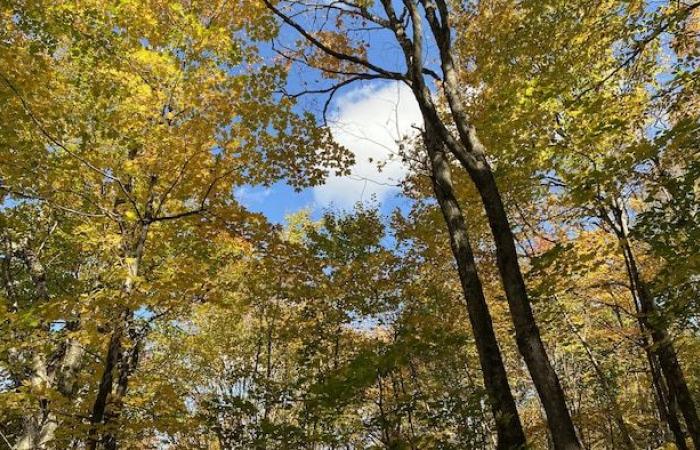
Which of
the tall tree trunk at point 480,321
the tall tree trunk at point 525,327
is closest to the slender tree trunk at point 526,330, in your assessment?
the tall tree trunk at point 525,327

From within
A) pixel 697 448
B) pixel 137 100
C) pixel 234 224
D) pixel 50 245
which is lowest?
pixel 697 448

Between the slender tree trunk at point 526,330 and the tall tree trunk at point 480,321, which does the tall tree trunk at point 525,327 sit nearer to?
the slender tree trunk at point 526,330

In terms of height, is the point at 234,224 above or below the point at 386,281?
below

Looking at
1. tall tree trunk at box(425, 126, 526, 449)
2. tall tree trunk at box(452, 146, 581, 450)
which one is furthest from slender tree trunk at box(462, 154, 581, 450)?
tall tree trunk at box(425, 126, 526, 449)

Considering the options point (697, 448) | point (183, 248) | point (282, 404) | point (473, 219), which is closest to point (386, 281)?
point (473, 219)

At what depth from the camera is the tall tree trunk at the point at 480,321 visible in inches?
182

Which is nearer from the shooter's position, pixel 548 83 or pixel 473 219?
pixel 548 83

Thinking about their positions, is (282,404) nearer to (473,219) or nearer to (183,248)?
(183,248)

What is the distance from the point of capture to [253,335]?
16.0 m

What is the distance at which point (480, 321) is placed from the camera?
17.2 feet

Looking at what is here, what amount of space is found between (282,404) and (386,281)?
14.3ft

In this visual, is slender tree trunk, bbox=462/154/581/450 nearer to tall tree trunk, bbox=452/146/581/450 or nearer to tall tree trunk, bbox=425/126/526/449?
tall tree trunk, bbox=452/146/581/450

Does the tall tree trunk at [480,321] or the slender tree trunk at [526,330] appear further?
the tall tree trunk at [480,321]

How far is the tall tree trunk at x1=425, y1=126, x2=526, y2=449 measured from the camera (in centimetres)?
462
